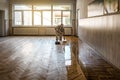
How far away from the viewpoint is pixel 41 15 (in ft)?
62.6

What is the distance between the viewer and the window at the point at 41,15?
18.8m

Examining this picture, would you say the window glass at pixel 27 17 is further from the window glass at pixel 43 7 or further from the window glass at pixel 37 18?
the window glass at pixel 43 7

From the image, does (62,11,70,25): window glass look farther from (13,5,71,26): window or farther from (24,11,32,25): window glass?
(24,11,32,25): window glass

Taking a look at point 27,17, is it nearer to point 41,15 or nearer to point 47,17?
point 41,15

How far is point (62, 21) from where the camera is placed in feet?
63.0

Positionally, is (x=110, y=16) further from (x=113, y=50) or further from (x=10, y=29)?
(x=10, y=29)

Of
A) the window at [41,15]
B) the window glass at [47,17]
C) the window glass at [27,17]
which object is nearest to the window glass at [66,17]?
the window at [41,15]

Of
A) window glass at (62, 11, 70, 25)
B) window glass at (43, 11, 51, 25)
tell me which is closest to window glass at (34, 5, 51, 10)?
window glass at (43, 11, 51, 25)

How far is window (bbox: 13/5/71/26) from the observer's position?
61.7ft

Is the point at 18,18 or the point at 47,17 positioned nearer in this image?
the point at 47,17

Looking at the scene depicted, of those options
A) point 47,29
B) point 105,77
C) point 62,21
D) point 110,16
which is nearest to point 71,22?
point 62,21

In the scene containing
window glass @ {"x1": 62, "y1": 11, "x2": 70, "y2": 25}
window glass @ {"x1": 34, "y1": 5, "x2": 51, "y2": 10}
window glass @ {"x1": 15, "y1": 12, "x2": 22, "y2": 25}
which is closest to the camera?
window glass @ {"x1": 34, "y1": 5, "x2": 51, "y2": 10}

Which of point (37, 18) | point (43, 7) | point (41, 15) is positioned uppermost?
point (43, 7)

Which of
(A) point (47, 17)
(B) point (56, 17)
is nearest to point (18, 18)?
(A) point (47, 17)
